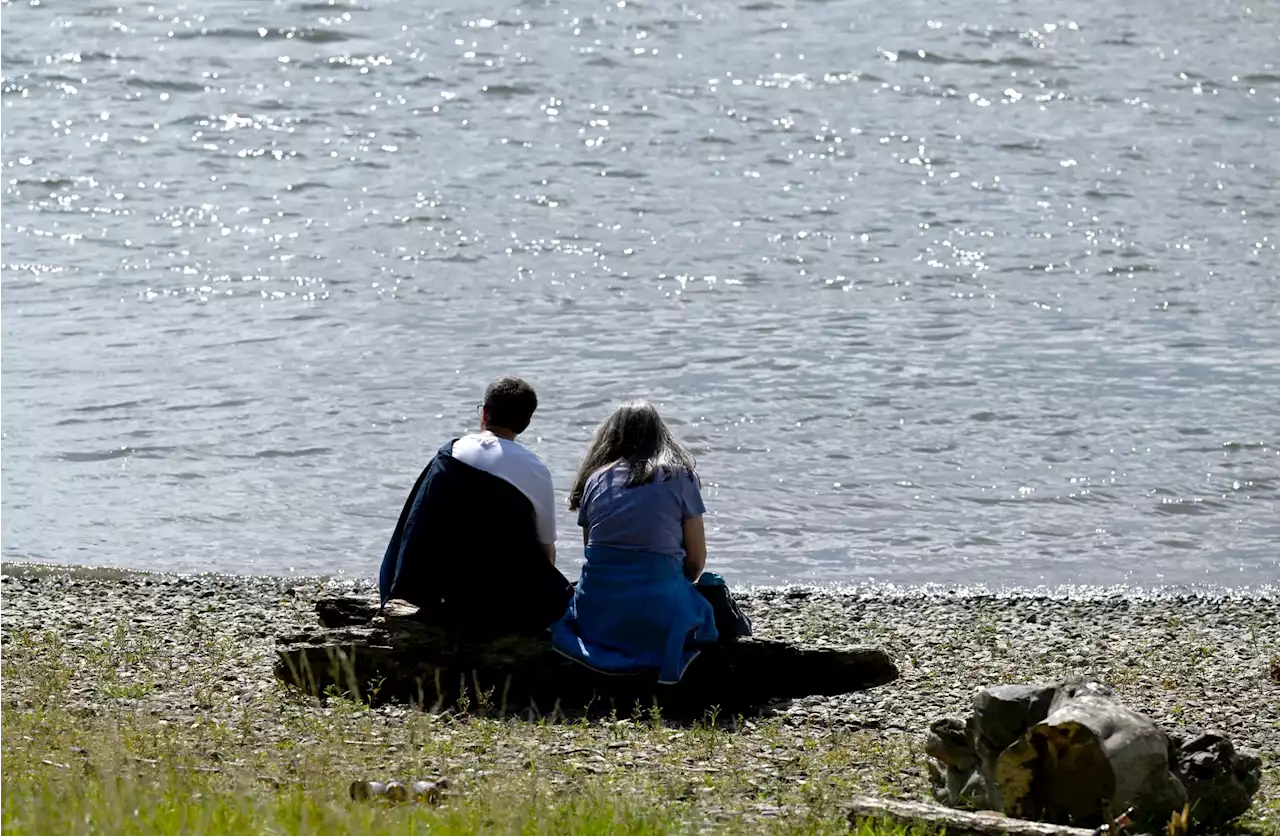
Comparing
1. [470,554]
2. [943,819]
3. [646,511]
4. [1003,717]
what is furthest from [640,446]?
[943,819]

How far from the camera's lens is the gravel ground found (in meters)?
7.68

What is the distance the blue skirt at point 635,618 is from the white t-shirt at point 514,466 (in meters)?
0.28

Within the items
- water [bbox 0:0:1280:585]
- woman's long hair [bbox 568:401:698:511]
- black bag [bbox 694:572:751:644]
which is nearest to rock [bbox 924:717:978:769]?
black bag [bbox 694:572:751:644]

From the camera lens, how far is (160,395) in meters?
16.4

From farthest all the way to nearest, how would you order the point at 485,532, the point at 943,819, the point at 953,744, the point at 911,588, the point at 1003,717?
the point at 911,588, the point at 485,532, the point at 953,744, the point at 1003,717, the point at 943,819

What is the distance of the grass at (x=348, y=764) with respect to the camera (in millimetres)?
4902

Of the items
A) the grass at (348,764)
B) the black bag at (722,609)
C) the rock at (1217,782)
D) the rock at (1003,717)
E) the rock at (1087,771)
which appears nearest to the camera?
the grass at (348,764)

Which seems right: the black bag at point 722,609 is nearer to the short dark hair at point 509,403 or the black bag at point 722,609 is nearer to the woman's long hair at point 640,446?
the woman's long hair at point 640,446

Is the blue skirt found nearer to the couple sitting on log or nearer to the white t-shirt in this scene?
the couple sitting on log

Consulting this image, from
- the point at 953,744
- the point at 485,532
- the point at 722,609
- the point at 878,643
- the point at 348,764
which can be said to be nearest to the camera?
the point at 953,744

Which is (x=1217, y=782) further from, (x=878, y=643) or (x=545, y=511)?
(x=878, y=643)

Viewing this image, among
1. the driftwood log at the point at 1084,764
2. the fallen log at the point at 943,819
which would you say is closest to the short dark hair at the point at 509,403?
the driftwood log at the point at 1084,764

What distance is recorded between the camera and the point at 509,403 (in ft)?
26.1

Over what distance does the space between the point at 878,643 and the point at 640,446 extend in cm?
220
